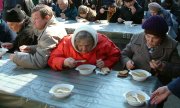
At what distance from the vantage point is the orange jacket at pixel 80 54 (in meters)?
2.44

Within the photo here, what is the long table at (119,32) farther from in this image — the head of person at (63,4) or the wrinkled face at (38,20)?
the head of person at (63,4)

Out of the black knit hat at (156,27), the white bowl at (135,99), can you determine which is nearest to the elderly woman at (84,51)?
the black knit hat at (156,27)

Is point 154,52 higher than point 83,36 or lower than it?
lower

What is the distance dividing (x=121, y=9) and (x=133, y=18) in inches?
16.3

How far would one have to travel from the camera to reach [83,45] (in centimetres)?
236

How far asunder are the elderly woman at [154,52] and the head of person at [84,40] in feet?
1.38

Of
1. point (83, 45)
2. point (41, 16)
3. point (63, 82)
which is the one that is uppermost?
point (41, 16)

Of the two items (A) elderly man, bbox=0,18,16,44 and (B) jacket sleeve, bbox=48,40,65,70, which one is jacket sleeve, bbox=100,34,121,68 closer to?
(B) jacket sleeve, bbox=48,40,65,70

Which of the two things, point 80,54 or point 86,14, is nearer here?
point 80,54

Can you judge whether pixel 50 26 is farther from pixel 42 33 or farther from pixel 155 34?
pixel 155 34

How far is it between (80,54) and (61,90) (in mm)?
658

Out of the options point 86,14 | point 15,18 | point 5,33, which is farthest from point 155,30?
point 86,14

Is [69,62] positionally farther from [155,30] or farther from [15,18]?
[15,18]

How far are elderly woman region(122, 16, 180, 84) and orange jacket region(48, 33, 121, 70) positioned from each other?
6.2 inches
